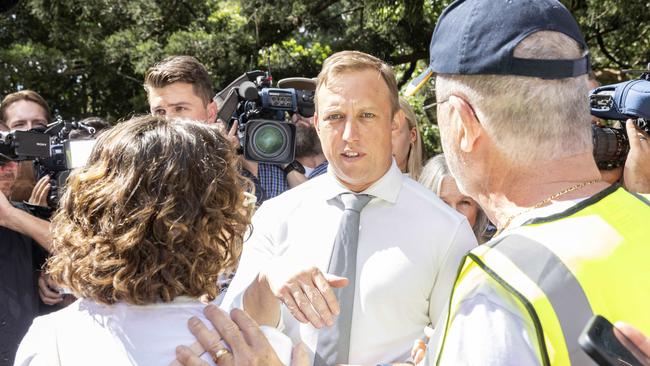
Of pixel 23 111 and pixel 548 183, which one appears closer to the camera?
pixel 548 183

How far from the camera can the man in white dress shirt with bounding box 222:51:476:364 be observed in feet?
7.60

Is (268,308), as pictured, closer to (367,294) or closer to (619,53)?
(367,294)

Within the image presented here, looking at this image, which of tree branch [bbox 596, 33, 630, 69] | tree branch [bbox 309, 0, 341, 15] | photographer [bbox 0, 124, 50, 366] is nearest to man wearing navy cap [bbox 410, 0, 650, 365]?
photographer [bbox 0, 124, 50, 366]

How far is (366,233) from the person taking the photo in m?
2.49

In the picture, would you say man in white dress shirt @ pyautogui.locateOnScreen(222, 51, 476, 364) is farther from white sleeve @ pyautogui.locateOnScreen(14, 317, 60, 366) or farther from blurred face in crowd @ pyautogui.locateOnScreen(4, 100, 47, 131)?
blurred face in crowd @ pyautogui.locateOnScreen(4, 100, 47, 131)

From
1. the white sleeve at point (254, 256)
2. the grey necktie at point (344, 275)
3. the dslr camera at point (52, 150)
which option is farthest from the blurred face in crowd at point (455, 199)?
the dslr camera at point (52, 150)

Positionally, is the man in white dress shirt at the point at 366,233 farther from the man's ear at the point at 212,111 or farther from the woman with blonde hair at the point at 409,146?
the man's ear at the point at 212,111

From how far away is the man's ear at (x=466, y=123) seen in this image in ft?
4.51

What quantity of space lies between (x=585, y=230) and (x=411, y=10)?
7.67 m

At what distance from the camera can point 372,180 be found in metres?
2.62

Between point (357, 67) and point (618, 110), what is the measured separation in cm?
110

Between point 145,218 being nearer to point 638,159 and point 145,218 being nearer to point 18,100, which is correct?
point 638,159

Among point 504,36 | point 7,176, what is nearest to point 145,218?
point 504,36

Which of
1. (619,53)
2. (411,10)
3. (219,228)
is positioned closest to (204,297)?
(219,228)
